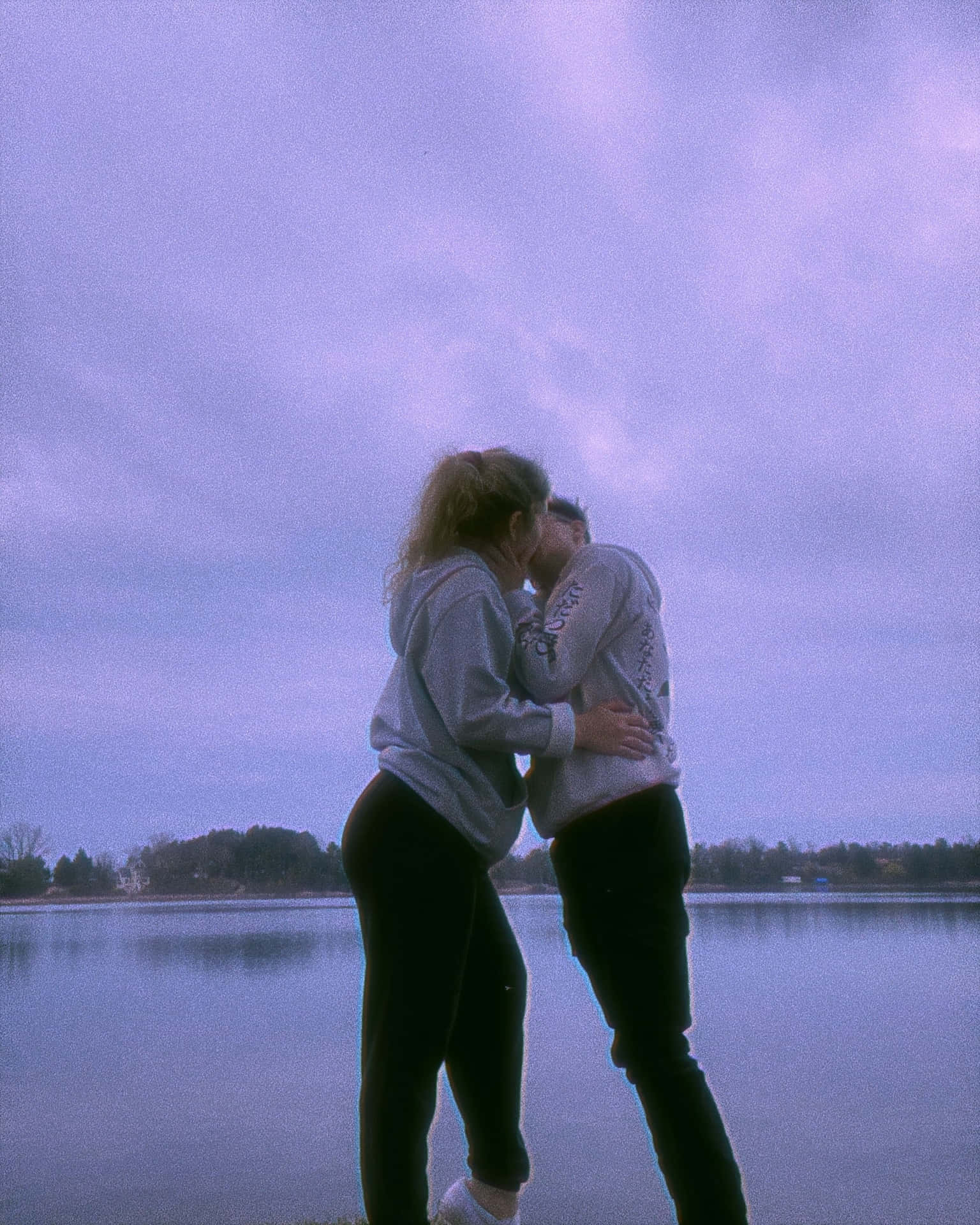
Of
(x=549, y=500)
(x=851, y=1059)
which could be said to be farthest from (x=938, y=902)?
(x=549, y=500)

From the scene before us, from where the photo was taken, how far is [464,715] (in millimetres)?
1660

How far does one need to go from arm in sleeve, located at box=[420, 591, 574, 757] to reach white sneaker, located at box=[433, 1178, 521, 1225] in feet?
2.73

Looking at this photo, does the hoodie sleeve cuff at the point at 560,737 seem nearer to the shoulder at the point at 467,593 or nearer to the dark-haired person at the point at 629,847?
the dark-haired person at the point at 629,847

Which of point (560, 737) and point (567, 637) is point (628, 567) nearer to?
point (567, 637)

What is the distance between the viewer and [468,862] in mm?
1672

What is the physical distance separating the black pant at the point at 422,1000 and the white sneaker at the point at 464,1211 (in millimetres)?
43

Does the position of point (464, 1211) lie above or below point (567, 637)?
below

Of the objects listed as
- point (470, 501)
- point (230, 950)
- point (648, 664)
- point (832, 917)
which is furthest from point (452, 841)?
point (832, 917)

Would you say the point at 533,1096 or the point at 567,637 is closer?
the point at 567,637

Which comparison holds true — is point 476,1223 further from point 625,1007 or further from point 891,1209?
point 891,1209

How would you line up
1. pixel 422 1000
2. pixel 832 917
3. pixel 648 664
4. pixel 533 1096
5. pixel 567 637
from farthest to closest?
1. pixel 832 917
2. pixel 533 1096
3. pixel 648 664
4. pixel 567 637
5. pixel 422 1000

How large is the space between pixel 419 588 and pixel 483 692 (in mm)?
255

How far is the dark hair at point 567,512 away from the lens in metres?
2.08

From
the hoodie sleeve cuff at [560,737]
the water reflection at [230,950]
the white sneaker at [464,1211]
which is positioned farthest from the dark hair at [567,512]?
the water reflection at [230,950]
